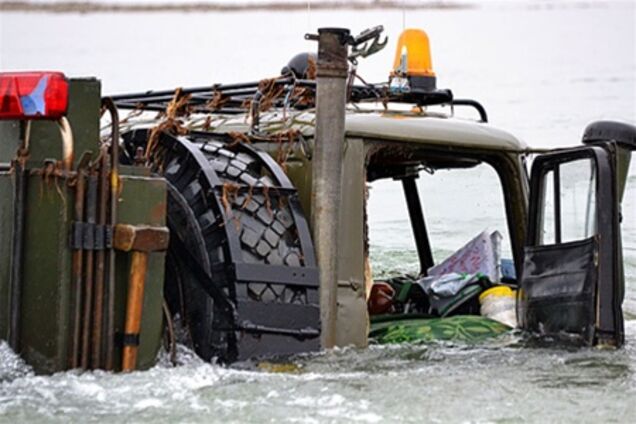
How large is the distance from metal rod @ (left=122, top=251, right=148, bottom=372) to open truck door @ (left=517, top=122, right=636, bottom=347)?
2223 mm

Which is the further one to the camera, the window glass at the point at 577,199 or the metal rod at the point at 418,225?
the metal rod at the point at 418,225

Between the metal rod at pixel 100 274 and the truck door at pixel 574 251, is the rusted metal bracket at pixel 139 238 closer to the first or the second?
the metal rod at pixel 100 274

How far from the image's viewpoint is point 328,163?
24.6 feet

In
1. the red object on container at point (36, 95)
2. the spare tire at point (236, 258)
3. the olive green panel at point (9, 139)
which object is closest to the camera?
the red object on container at point (36, 95)

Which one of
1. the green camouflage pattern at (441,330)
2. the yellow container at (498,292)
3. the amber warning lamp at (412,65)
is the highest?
the amber warning lamp at (412,65)

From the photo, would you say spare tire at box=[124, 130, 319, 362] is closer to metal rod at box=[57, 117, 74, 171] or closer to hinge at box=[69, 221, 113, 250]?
hinge at box=[69, 221, 113, 250]

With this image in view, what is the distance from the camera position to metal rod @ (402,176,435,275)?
1034 cm

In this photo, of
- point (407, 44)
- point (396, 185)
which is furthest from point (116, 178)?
point (396, 185)

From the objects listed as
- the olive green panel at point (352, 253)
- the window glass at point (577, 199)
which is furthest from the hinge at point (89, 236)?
the window glass at point (577, 199)

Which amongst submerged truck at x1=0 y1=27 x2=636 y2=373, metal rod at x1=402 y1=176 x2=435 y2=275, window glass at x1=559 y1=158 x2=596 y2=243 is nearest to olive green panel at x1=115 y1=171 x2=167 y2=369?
submerged truck at x1=0 y1=27 x2=636 y2=373

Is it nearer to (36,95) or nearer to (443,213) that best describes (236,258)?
(36,95)

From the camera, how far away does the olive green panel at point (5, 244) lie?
21.1 ft

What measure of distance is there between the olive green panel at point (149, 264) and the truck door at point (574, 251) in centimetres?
205

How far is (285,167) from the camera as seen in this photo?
7691mm
